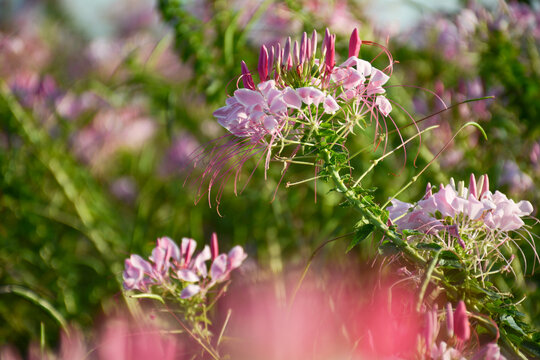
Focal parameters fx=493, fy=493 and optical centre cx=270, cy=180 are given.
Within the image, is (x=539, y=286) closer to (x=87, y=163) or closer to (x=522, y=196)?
(x=522, y=196)

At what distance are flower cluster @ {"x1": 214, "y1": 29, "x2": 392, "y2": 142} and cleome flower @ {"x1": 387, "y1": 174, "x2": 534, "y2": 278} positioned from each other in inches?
2.7

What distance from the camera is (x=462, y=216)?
33cm

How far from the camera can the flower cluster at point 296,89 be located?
0.30m

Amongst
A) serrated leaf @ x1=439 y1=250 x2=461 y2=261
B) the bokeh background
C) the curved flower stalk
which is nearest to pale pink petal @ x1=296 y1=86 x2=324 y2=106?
the curved flower stalk

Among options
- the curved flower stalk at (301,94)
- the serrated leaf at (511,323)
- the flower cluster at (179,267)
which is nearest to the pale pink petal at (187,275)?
the flower cluster at (179,267)

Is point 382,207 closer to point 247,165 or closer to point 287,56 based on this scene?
point 287,56

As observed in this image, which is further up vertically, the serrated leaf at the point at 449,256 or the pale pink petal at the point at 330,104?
the pale pink petal at the point at 330,104

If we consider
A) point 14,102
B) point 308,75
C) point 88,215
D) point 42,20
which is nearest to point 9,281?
point 88,215

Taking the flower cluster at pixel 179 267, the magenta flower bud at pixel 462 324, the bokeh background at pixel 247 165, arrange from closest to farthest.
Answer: the magenta flower bud at pixel 462 324 < the flower cluster at pixel 179 267 < the bokeh background at pixel 247 165

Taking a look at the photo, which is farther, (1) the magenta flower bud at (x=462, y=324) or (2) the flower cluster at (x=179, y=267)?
(2) the flower cluster at (x=179, y=267)

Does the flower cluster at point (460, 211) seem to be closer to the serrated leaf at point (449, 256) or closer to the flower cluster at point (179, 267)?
the serrated leaf at point (449, 256)

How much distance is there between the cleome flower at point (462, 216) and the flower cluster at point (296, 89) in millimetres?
69

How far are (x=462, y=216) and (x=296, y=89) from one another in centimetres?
14

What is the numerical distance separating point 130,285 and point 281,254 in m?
0.54
